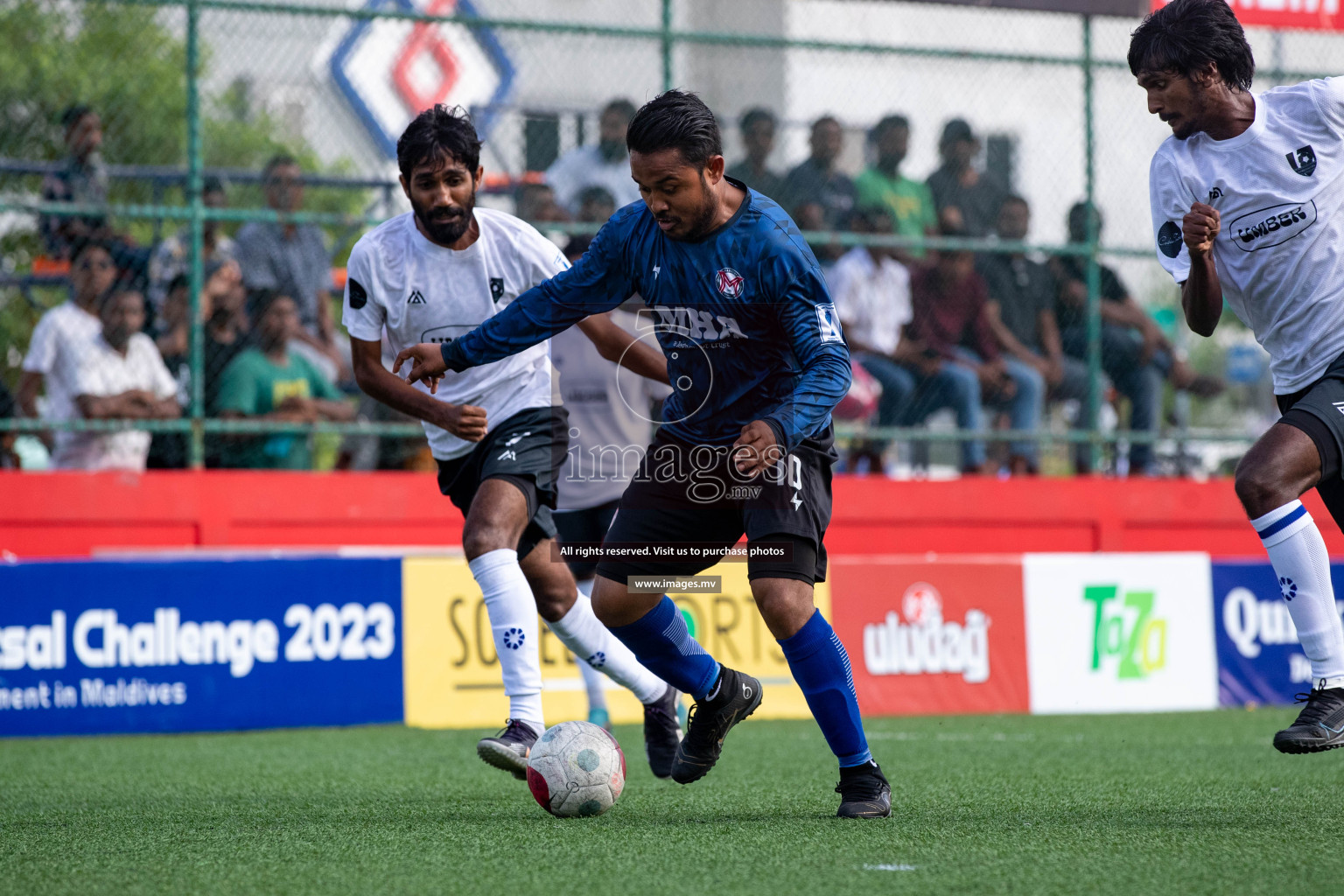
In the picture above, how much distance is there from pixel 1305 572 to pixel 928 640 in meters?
5.14

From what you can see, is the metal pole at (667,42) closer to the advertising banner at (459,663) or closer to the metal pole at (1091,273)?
the metal pole at (1091,273)

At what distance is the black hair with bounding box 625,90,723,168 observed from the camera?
4.41 meters

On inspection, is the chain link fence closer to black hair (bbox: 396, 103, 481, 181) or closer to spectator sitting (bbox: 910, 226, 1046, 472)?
spectator sitting (bbox: 910, 226, 1046, 472)

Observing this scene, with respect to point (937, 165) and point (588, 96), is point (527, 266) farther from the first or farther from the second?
point (937, 165)

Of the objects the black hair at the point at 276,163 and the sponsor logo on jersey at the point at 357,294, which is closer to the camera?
the sponsor logo on jersey at the point at 357,294

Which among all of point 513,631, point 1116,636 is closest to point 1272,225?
point 513,631

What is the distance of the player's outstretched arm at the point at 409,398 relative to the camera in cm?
514

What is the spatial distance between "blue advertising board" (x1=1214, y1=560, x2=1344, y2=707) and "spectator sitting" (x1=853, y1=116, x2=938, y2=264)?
315cm

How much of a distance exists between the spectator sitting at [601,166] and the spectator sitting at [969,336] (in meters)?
2.20

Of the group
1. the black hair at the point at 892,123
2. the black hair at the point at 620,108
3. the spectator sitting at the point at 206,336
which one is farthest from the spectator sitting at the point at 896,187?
the spectator sitting at the point at 206,336

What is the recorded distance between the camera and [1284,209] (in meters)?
4.80

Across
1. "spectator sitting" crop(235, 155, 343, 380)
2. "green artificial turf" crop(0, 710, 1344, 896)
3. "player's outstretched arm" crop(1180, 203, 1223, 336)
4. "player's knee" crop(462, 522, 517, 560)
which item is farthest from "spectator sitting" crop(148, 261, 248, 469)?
"player's outstretched arm" crop(1180, 203, 1223, 336)

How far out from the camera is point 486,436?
5.73 m

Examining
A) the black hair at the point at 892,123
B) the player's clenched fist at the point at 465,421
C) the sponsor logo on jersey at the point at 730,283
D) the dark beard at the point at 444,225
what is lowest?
the player's clenched fist at the point at 465,421
